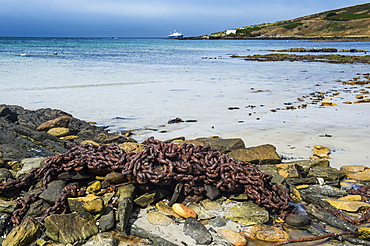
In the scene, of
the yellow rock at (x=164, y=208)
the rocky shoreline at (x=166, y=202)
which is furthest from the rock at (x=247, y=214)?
the yellow rock at (x=164, y=208)

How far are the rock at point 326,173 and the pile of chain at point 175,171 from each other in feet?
3.70

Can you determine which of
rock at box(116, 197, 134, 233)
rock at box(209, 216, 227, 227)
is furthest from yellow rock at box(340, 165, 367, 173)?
rock at box(116, 197, 134, 233)

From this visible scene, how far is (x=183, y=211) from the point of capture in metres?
3.48

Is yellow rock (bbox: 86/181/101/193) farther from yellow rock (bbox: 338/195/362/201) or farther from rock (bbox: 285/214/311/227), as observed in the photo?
yellow rock (bbox: 338/195/362/201)

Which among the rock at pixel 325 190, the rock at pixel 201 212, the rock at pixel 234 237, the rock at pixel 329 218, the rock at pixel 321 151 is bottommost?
the rock at pixel 321 151

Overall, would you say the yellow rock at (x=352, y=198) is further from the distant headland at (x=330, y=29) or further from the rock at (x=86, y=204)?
the distant headland at (x=330, y=29)

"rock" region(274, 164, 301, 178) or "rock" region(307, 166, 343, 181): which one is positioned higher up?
"rock" region(274, 164, 301, 178)

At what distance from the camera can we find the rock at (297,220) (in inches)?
136

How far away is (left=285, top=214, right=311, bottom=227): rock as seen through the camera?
11.3ft

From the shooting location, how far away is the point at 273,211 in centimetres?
364

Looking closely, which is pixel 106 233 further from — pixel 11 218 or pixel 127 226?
pixel 11 218

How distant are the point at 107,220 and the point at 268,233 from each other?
1531mm

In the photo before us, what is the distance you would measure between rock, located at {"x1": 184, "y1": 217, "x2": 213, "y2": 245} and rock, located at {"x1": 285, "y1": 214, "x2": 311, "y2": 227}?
0.88 m

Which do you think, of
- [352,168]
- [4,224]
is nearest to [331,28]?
[352,168]
